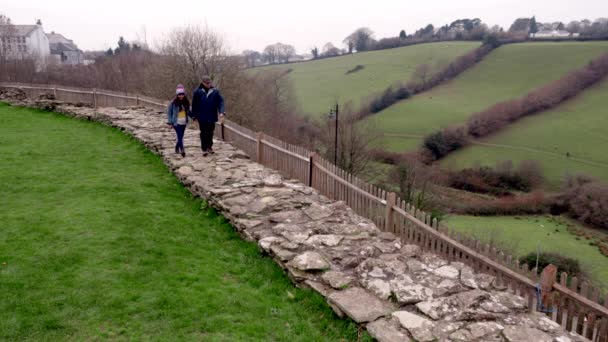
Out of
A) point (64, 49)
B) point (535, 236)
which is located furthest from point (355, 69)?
point (64, 49)

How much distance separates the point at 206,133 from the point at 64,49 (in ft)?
296

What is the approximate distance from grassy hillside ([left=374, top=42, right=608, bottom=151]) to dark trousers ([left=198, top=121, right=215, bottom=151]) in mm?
38200

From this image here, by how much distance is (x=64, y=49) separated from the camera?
85.4 m

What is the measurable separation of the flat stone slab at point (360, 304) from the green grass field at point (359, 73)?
171ft

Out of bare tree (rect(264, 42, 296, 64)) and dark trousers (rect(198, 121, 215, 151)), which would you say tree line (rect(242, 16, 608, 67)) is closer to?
bare tree (rect(264, 42, 296, 64))

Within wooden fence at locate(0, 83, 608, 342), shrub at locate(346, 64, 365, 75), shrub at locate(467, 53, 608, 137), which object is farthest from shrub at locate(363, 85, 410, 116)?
wooden fence at locate(0, 83, 608, 342)

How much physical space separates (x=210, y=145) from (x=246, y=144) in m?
0.96

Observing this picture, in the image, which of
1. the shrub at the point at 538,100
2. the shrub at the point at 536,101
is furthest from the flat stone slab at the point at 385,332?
the shrub at the point at 538,100

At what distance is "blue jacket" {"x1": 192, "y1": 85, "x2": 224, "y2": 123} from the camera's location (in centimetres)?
1030

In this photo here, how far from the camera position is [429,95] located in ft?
204

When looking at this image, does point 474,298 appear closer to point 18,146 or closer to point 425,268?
point 425,268

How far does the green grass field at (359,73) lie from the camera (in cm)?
6388

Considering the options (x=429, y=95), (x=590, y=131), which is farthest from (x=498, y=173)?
(x=429, y=95)

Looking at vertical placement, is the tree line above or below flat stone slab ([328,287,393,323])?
above
